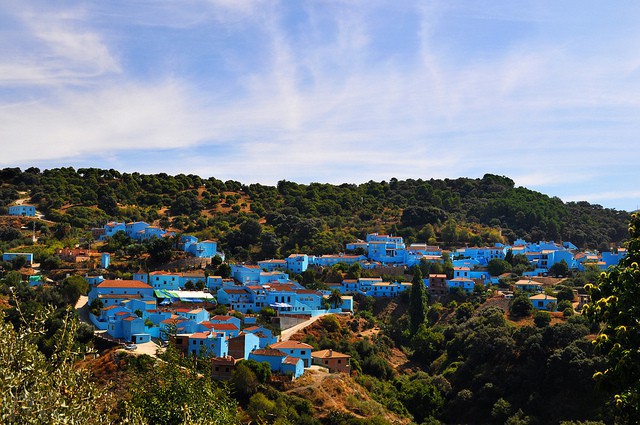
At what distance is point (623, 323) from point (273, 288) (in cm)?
3815

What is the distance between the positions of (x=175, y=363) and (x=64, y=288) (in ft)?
91.6

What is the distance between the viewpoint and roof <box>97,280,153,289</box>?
143 feet

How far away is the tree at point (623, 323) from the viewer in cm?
1036

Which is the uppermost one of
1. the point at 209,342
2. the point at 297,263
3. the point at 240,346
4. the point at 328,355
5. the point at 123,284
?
the point at 297,263

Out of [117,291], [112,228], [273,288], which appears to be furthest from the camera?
[112,228]

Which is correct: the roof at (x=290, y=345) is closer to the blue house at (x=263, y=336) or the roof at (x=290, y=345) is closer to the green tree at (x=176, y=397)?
the blue house at (x=263, y=336)

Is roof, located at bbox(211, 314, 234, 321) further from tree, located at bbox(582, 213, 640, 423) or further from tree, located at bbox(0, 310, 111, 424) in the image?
tree, located at bbox(582, 213, 640, 423)

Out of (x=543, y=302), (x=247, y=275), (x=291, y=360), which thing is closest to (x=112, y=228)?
(x=247, y=275)

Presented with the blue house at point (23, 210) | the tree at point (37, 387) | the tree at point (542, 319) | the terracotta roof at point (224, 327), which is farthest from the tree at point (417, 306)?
the tree at point (37, 387)

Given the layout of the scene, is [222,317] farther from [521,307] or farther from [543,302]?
[543,302]

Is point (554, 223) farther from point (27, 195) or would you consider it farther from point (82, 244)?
point (27, 195)

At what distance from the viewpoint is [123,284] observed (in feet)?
145

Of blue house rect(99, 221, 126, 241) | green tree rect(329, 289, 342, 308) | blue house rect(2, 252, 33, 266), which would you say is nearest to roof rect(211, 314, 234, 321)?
green tree rect(329, 289, 342, 308)

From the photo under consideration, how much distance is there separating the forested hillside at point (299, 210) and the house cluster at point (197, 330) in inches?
720
